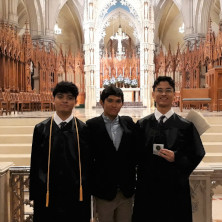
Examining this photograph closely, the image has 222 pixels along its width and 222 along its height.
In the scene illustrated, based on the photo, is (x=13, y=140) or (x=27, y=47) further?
(x=27, y=47)

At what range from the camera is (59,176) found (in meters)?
1.85

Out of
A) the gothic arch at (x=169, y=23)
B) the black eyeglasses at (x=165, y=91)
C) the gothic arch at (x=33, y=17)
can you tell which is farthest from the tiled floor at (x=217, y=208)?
the gothic arch at (x=169, y=23)

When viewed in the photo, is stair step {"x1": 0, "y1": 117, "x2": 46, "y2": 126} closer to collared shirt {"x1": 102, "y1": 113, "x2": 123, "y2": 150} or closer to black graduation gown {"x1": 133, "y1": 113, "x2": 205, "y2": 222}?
collared shirt {"x1": 102, "y1": 113, "x2": 123, "y2": 150}

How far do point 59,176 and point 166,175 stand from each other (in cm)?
75

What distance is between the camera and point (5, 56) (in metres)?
12.2

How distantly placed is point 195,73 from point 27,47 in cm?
919

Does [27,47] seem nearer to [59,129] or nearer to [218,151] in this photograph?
[218,151]

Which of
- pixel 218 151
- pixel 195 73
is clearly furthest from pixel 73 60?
pixel 218 151

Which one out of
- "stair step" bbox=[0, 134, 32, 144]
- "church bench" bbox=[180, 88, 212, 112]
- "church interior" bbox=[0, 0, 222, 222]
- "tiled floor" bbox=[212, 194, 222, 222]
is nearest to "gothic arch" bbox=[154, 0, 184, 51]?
"church interior" bbox=[0, 0, 222, 222]

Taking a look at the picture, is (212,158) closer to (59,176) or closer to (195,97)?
(59,176)

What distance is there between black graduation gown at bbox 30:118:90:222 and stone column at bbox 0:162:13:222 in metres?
0.48

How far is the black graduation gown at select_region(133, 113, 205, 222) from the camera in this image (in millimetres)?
1795

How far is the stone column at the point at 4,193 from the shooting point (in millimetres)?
2224

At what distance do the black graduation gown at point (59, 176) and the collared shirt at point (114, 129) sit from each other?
0.22 m
